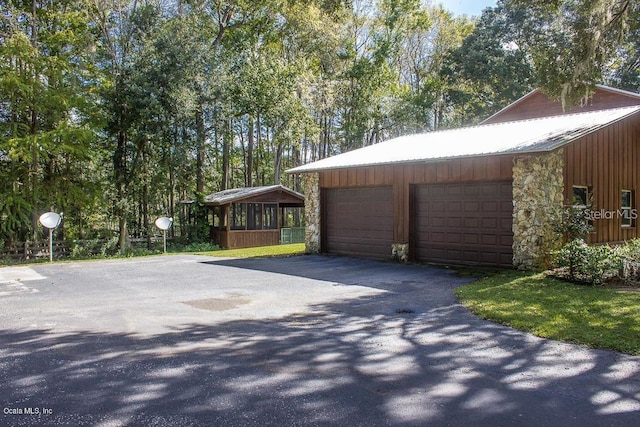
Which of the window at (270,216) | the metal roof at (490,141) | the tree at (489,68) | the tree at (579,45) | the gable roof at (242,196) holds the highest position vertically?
the tree at (489,68)

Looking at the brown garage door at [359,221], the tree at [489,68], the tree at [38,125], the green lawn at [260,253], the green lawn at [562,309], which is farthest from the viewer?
the tree at [489,68]

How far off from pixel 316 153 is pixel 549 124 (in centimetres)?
2320

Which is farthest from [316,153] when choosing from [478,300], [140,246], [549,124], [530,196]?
[478,300]

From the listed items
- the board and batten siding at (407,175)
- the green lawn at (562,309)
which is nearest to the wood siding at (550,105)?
the board and batten siding at (407,175)

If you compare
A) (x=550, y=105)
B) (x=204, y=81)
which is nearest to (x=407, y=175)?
(x=550, y=105)

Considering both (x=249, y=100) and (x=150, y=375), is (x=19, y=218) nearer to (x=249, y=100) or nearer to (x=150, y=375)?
(x=249, y=100)

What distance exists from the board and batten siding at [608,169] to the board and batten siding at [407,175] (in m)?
1.59

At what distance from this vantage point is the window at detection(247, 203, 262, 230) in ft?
68.1

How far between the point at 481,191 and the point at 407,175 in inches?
83.5

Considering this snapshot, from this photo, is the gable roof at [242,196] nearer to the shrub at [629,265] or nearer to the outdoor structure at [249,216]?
the outdoor structure at [249,216]

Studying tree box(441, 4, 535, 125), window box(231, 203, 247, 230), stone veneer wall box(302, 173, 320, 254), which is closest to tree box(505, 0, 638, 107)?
stone veneer wall box(302, 173, 320, 254)

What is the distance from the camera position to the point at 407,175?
12.5m

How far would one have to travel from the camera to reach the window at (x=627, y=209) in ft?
42.1

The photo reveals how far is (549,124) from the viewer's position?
12484 mm
